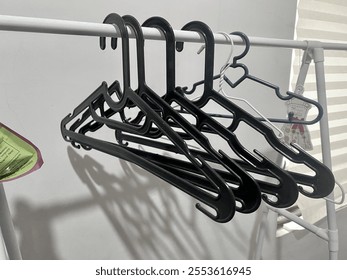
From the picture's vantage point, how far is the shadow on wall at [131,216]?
757 mm

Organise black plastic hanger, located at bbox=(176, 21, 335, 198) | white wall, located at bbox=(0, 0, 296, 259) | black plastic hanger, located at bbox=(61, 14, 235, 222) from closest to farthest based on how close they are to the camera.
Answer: black plastic hanger, located at bbox=(61, 14, 235, 222), black plastic hanger, located at bbox=(176, 21, 335, 198), white wall, located at bbox=(0, 0, 296, 259)

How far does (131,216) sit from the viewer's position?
3.01ft

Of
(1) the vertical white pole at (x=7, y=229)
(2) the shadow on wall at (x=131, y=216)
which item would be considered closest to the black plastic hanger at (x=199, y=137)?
(1) the vertical white pole at (x=7, y=229)

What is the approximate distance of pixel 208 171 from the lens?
418 millimetres

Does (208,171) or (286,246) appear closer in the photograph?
(208,171)

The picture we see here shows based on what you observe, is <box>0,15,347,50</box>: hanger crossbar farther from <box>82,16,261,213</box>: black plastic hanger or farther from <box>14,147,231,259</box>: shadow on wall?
<box>14,147,231,259</box>: shadow on wall

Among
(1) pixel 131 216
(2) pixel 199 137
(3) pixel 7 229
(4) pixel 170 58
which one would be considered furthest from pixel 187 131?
(1) pixel 131 216

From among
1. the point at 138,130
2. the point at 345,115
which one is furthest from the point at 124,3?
the point at 345,115

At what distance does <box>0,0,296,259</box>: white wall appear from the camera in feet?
2.24

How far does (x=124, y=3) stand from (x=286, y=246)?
1.15 metres

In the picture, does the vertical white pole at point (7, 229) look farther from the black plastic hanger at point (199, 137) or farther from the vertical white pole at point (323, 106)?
the vertical white pole at point (323, 106)

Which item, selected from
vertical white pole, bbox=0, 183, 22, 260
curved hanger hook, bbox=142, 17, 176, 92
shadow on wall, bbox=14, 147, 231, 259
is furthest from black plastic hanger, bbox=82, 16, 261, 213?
shadow on wall, bbox=14, 147, 231, 259

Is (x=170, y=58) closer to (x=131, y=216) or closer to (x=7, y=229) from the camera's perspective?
(x=7, y=229)
